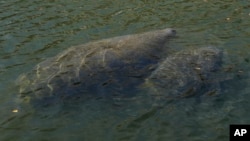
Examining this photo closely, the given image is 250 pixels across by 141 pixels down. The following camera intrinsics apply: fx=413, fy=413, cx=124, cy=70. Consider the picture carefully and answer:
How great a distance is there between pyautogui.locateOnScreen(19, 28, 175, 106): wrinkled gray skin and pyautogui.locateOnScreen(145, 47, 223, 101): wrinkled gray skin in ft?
1.37

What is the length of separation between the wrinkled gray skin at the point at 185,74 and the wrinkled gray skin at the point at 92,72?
0.42m

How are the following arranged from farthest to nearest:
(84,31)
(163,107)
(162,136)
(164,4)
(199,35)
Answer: (164,4) → (84,31) → (199,35) → (163,107) → (162,136)

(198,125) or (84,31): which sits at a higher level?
(84,31)

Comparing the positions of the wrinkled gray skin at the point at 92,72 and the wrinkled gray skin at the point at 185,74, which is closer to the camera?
the wrinkled gray skin at the point at 185,74

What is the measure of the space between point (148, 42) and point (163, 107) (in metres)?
3.49

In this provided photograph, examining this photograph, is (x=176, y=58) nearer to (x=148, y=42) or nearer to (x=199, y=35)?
(x=148, y=42)

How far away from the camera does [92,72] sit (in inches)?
432

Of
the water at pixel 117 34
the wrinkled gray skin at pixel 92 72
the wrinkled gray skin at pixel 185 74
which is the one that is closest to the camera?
the water at pixel 117 34

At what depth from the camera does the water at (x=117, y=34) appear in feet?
29.9

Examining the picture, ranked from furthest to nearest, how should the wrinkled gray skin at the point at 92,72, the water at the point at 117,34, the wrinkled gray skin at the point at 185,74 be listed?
1. the wrinkled gray skin at the point at 92,72
2. the wrinkled gray skin at the point at 185,74
3. the water at the point at 117,34

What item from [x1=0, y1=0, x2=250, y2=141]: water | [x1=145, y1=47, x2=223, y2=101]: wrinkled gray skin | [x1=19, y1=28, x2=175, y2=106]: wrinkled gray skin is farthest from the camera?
[x1=19, y1=28, x2=175, y2=106]: wrinkled gray skin

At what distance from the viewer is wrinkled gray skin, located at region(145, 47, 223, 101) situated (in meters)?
10.3

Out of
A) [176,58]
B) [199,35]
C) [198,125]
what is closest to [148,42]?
[176,58]

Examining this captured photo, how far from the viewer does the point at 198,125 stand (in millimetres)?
9047
